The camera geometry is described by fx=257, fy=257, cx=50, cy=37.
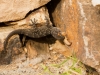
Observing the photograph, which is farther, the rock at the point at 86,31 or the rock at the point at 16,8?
the rock at the point at 16,8

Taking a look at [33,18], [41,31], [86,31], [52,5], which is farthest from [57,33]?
Result: [86,31]

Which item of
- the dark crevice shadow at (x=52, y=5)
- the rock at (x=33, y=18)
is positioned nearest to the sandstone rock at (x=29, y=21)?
the rock at (x=33, y=18)

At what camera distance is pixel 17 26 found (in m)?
4.23

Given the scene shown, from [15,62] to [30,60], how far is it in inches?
9.8

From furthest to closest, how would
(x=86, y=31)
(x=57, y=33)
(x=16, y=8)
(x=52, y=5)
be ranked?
(x=52, y=5), (x=57, y=33), (x=16, y=8), (x=86, y=31)

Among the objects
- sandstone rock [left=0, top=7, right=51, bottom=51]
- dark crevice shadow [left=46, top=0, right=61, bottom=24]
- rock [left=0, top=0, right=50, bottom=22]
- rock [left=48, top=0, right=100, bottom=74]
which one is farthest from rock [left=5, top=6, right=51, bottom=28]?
rock [left=48, top=0, right=100, bottom=74]

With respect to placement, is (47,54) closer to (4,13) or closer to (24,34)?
(24,34)

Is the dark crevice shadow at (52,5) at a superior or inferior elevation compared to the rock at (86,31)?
superior

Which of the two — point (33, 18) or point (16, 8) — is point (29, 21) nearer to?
point (33, 18)

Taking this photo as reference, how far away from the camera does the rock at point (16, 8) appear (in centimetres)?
392

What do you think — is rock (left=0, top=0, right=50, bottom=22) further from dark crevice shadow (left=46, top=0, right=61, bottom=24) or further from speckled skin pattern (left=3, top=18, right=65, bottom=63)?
dark crevice shadow (left=46, top=0, right=61, bottom=24)

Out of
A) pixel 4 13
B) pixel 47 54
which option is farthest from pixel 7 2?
pixel 47 54

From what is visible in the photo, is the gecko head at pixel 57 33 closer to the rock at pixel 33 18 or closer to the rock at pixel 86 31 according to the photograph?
the rock at pixel 33 18

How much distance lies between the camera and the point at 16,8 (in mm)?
3986
